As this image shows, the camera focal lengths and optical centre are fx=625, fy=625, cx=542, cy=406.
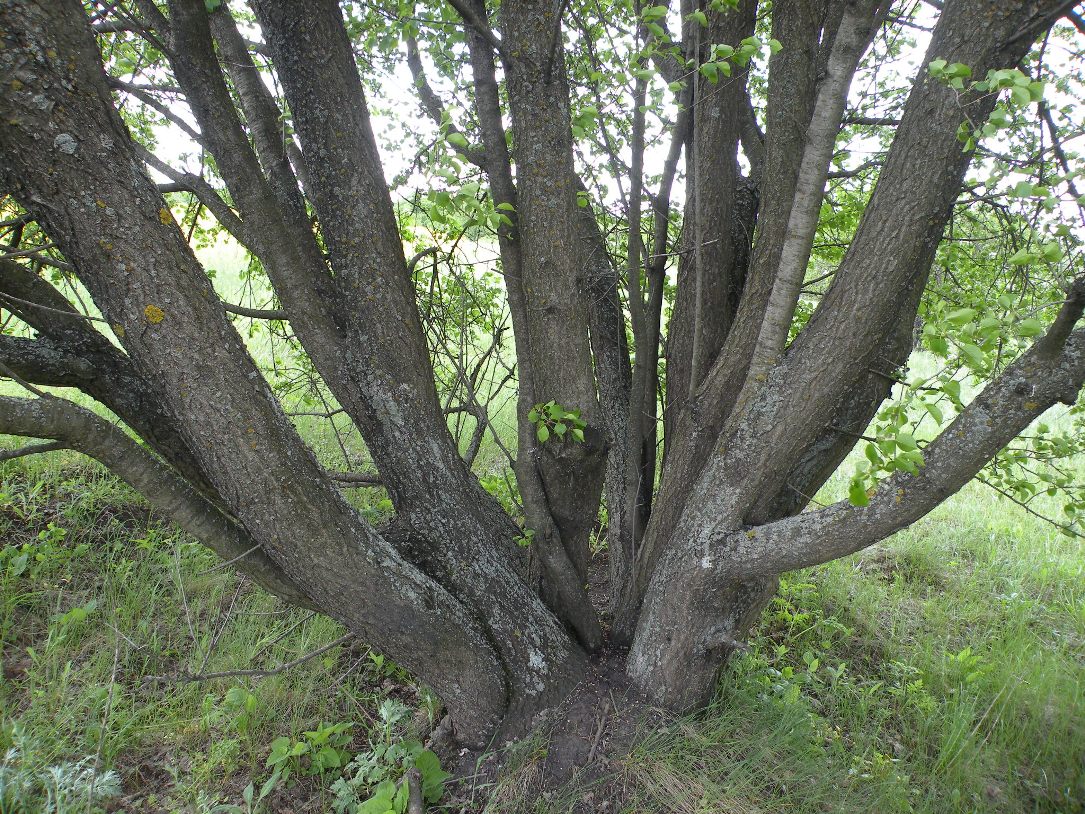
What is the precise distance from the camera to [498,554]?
2.37 meters

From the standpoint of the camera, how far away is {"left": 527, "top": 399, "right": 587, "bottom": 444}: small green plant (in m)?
2.08

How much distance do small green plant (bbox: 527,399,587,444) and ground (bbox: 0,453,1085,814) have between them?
1.02 meters

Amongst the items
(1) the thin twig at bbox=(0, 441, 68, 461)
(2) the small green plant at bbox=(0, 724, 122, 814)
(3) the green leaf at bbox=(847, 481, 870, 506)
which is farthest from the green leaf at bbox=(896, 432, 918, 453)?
(2) the small green plant at bbox=(0, 724, 122, 814)

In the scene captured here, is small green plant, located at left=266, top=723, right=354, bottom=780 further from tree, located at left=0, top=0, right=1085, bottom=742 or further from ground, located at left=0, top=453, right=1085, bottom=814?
tree, located at left=0, top=0, right=1085, bottom=742

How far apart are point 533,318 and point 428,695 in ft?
5.43

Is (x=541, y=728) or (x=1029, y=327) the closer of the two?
(x=1029, y=327)

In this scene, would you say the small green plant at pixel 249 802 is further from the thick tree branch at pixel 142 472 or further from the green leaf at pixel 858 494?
the green leaf at pixel 858 494

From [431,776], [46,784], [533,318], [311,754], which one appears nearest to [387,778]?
[431,776]

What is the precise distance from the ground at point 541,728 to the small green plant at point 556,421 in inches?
40.2

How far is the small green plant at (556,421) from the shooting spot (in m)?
2.08

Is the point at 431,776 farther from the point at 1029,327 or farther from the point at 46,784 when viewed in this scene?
the point at 1029,327

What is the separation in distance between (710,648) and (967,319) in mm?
1581

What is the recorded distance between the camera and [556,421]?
2248 mm

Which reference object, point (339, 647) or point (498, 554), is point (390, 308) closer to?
point (498, 554)
